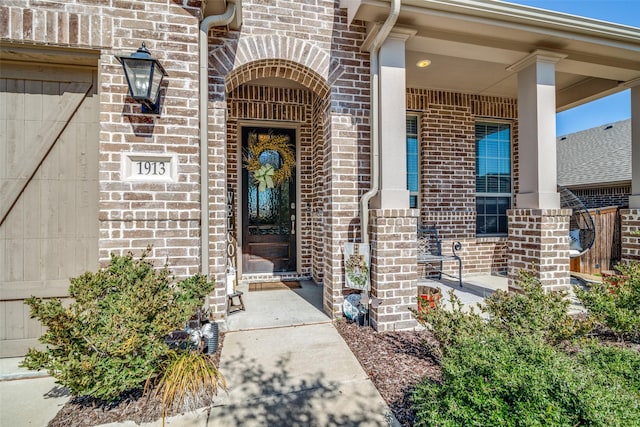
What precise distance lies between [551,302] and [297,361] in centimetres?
214

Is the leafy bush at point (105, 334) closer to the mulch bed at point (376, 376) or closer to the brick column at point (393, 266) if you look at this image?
the mulch bed at point (376, 376)

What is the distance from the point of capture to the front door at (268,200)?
497cm

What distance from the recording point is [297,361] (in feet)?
8.30

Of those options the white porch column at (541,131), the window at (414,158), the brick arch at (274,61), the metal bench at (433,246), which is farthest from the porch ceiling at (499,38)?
the metal bench at (433,246)

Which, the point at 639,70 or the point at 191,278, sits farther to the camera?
the point at 639,70

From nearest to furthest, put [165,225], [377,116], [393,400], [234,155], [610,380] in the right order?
[610,380]
[393,400]
[165,225]
[377,116]
[234,155]

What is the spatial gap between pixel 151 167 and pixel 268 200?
106 inches

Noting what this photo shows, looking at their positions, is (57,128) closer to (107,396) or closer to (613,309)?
(107,396)

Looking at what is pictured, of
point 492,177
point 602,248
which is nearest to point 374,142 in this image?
point 492,177

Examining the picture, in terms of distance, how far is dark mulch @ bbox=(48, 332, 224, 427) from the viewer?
1823 millimetres

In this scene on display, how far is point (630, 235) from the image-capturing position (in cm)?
457

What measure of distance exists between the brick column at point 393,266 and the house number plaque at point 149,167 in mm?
1993

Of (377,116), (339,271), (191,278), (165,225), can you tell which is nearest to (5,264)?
(165,225)

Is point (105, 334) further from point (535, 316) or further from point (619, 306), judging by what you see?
point (619, 306)
